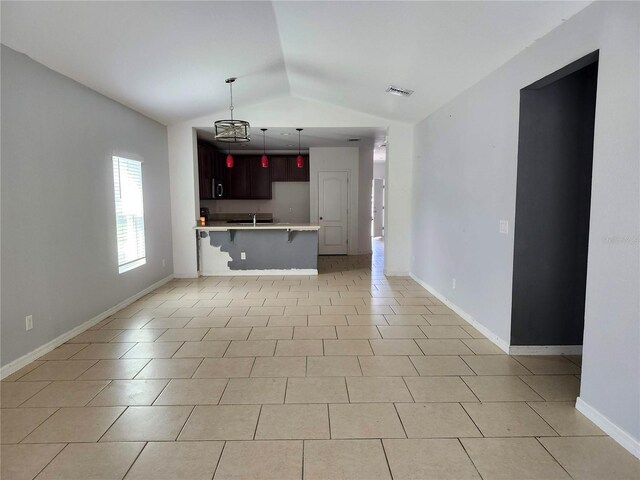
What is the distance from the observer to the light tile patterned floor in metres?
1.85

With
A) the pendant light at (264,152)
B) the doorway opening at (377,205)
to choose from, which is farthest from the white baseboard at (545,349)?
the doorway opening at (377,205)

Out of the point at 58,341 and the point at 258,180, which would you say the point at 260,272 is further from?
the point at 58,341

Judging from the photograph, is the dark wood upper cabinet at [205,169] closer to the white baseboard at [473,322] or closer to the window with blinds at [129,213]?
the window with blinds at [129,213]

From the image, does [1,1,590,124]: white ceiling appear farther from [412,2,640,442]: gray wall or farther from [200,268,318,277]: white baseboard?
[200,268,318,277]: white baseboard

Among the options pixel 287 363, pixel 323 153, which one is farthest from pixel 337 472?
pixel 323 153

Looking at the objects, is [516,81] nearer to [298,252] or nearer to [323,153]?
[298,252]

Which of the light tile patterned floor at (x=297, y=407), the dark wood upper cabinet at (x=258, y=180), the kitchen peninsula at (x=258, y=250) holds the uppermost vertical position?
the dark wood upper cabinet at (x=258, y=180)

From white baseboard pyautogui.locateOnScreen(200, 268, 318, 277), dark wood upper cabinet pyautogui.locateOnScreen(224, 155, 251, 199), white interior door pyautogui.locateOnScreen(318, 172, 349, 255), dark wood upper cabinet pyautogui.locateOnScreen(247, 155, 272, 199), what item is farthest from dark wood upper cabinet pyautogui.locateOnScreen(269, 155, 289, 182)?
white baseboard pyautogui.locateOnScreen(200, 268, 318, 277)

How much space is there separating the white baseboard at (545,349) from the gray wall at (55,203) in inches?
153

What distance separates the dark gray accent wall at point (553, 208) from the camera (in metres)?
2.93

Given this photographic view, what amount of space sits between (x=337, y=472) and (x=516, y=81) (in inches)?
119

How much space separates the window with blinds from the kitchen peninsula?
1355 millimetres

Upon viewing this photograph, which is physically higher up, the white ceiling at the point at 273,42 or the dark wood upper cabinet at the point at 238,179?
the white ceiling at the point at 273,42

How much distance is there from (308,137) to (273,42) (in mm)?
3428
